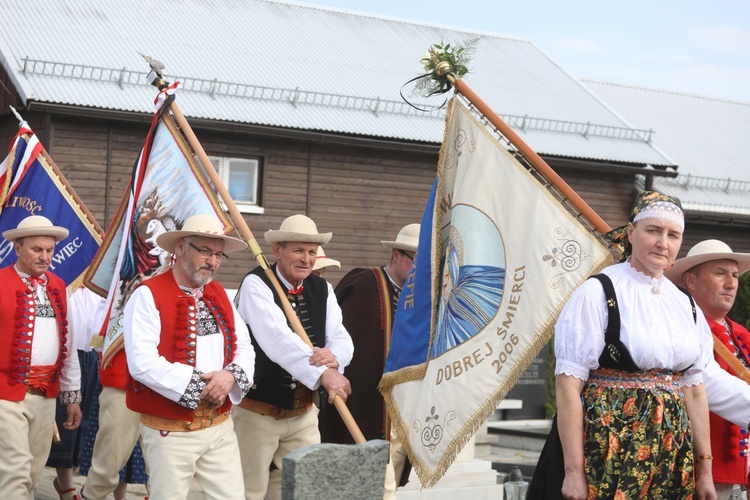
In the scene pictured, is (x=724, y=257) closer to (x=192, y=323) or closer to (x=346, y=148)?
(x=192, y=323)

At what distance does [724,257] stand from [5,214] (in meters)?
5.88

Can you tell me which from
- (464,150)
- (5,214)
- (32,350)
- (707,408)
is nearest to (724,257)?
(707,408)

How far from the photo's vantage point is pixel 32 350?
7535 mm

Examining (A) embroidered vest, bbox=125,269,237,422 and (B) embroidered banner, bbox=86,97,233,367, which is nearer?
(A) embroidered vest, bbox=125,269,237,422

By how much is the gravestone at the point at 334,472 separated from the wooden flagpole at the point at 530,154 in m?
1.88

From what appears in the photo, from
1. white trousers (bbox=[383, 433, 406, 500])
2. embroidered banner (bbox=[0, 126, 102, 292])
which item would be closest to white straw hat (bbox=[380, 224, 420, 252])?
white trousers (bbox=[383, 433, 406, 500])

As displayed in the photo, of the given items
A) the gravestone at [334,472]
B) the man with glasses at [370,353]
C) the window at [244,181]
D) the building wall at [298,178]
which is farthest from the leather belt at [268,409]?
the window at [244,181]

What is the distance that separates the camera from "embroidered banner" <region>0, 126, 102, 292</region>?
369 inches

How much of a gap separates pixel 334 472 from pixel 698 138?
26732mm

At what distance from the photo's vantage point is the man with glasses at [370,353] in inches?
307

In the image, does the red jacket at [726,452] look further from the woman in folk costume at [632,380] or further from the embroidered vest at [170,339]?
the embroidered vest at [170,339]

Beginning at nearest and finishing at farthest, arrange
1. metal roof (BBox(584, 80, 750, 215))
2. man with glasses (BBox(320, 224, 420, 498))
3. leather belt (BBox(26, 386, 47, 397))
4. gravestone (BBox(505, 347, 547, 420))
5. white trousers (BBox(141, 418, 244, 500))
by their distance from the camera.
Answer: white trousers (BBox(141, 418, 244, 500)) < leather belt (BBox(26, 386, 47, 397)) < man with glasses (BBox(320, 224, 420, 498)) < gravestone (BBox(505, 347, 547, 420)) < metal roof (BBox(584, 80, 750, 215))

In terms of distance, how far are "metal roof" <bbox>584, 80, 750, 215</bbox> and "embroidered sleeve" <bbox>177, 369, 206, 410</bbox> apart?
20.8 meters

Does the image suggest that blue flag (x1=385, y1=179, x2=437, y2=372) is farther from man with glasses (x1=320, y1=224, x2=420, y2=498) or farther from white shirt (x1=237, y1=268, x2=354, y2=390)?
man with glasses (x1=320, y1=224, x2=420, y2=498)
